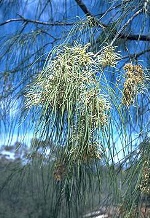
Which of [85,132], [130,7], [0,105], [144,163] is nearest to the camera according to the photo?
[85,132]

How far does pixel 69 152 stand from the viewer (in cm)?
45

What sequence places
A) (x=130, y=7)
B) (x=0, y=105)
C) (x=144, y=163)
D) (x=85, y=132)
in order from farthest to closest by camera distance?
(x=0, y=105), (x=130, y=7), (x=144, y=163), (x=85, y=132)

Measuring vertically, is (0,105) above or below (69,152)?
above

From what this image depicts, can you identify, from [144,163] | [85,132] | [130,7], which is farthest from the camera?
[130,7]

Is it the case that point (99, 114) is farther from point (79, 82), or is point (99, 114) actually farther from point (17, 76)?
point (17, 76)

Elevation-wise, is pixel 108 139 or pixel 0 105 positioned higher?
pixel 0 105

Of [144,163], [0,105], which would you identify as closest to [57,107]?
[144,163]

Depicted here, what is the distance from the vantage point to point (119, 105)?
1.54 feet

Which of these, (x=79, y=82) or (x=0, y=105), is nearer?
(x=79, y=82)

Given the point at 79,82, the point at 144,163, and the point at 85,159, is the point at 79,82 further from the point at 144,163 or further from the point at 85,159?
the point at 144,163

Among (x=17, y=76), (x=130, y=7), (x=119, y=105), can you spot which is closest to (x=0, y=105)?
(x=17, y=76)

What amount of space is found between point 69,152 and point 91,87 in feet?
0.22

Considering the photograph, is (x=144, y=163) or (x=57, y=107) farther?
(x=144, y=163)

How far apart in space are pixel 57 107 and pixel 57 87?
1.1 inches
